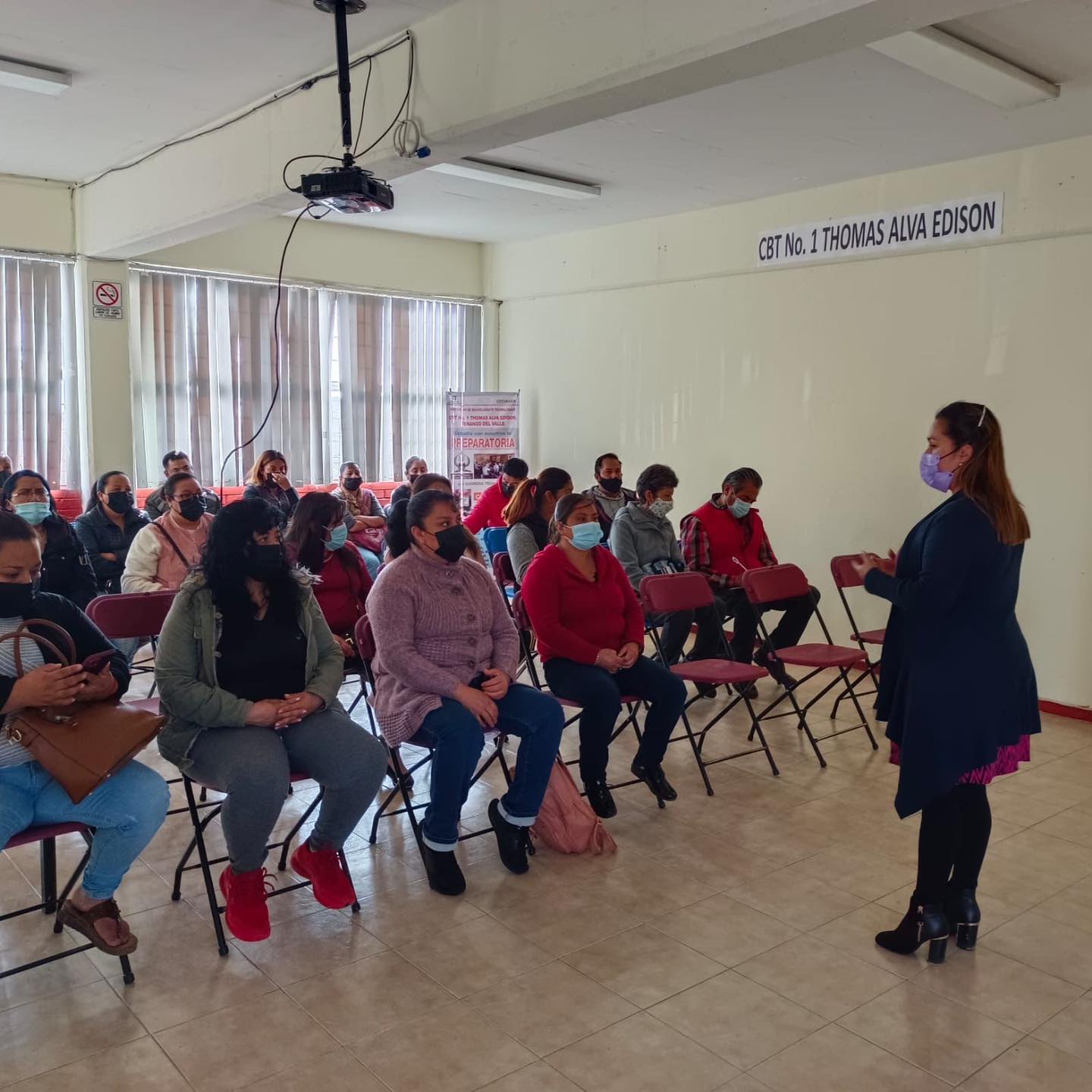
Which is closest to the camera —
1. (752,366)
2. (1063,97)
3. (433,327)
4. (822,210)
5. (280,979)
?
(280,979)

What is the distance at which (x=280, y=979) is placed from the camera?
9.30 ft

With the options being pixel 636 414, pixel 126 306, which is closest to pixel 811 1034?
pixel 636 414

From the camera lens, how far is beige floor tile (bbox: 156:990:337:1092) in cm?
242

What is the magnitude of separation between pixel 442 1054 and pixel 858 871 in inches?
67.9

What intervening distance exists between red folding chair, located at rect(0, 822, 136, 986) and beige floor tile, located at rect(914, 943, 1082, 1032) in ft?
7.35

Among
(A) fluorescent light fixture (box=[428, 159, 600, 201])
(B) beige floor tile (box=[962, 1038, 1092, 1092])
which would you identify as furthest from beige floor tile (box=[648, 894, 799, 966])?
(A) fluorescent light fixture (box=[428, 159, 600, 201])

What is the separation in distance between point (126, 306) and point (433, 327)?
2.71m

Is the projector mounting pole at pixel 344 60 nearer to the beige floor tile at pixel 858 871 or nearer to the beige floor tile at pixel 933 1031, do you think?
the beige floor tile at pixel 858 871

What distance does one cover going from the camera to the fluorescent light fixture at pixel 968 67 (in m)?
4.17

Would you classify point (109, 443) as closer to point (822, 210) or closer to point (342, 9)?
point (342, 9)

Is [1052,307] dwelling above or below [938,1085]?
above

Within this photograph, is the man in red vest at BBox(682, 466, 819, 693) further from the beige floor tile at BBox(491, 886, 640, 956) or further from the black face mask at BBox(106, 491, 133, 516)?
the black face mask at BBox(106, 491, 133, 516)

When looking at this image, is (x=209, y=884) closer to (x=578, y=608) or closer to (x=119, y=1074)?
(x=119, y=1074)

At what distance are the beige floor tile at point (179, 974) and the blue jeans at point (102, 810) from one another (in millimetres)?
257
